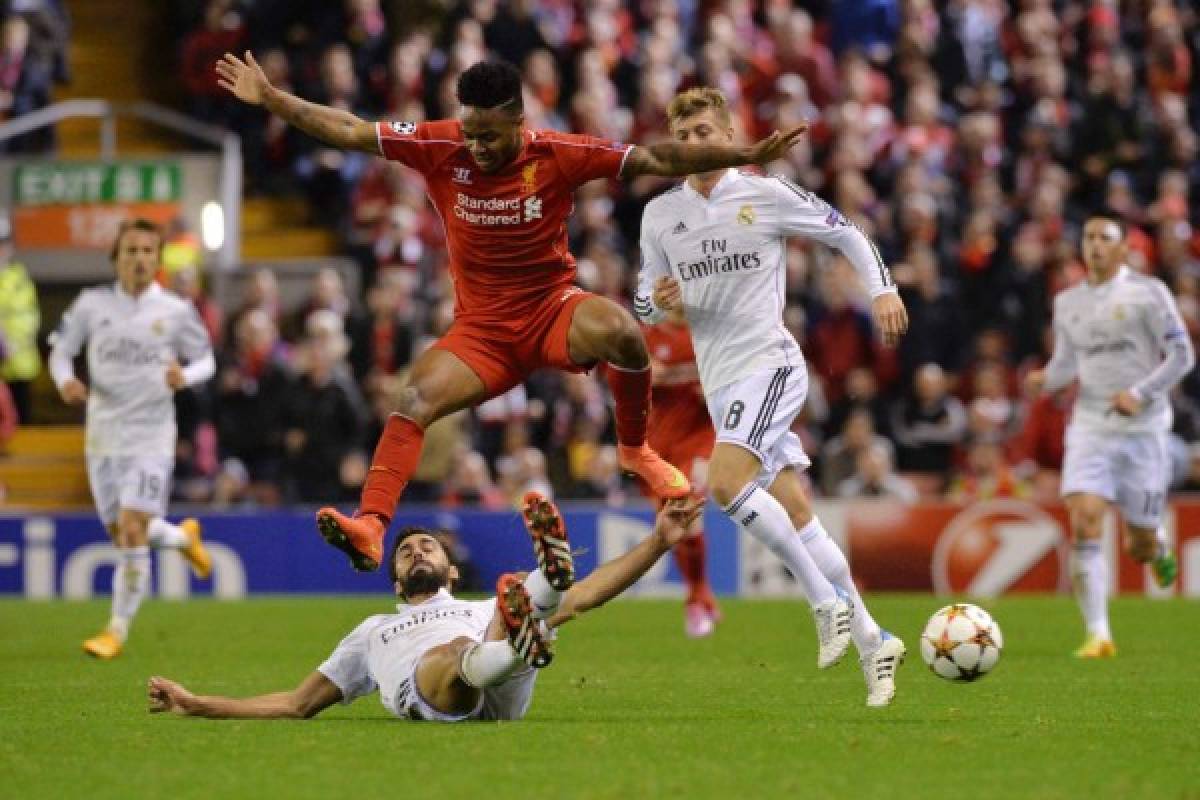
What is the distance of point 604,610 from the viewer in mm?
18453

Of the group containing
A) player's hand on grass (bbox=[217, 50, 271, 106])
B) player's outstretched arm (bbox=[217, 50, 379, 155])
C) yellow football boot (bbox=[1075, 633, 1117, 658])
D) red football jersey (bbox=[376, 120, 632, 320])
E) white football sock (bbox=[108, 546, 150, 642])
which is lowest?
yellow football boot (bbox=[1075, 633, 1117, 658])

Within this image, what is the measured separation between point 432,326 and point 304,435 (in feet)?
5.37

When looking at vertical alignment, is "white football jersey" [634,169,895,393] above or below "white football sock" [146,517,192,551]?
above

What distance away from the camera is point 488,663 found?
8.82 m

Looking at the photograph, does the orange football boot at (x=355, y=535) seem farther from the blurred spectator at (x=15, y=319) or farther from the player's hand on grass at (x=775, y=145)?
the blurred spectator at (x=15, y=319)

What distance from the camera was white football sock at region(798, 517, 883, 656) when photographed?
387 inches

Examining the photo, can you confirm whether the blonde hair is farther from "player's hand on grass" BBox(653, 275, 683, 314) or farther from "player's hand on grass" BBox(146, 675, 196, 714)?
"player's hand on grass" BBox(146, 675, 196, 714)

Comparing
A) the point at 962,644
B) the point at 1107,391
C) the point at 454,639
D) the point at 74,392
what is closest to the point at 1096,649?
the point at 1107,391

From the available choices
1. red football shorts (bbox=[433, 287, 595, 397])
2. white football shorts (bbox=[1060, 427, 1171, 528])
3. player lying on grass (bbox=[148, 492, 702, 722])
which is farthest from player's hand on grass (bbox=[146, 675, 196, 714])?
white football shorts (bbox=[1060, 427, 1171, 528])

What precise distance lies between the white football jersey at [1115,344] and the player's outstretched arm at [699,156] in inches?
194

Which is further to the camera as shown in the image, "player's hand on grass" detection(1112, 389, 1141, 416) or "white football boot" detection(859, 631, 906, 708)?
"player's hand on grass" detection(1112, 389, 1141, 416)

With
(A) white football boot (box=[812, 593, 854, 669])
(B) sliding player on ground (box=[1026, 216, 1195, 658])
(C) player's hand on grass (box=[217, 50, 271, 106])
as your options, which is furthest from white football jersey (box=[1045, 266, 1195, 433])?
(C) player's hand on grass (box=[217, 50, 271, 106])

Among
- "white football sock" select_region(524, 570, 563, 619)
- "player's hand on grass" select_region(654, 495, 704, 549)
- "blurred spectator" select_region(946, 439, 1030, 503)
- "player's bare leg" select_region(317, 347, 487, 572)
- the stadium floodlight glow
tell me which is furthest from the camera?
the stadium floodlight glow

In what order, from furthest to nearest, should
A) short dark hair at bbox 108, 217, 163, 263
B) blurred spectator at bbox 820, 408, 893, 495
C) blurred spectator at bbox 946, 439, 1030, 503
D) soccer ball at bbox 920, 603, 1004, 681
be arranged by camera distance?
blurred spectator at bbox 820, 408, 893, 495 → blurred spectator at bbox 946, 439, 1030, 503 → short dark hair at bbox 108, 217, 163, 263 → soccer ball at bbox 920, 603, 1004, 681
